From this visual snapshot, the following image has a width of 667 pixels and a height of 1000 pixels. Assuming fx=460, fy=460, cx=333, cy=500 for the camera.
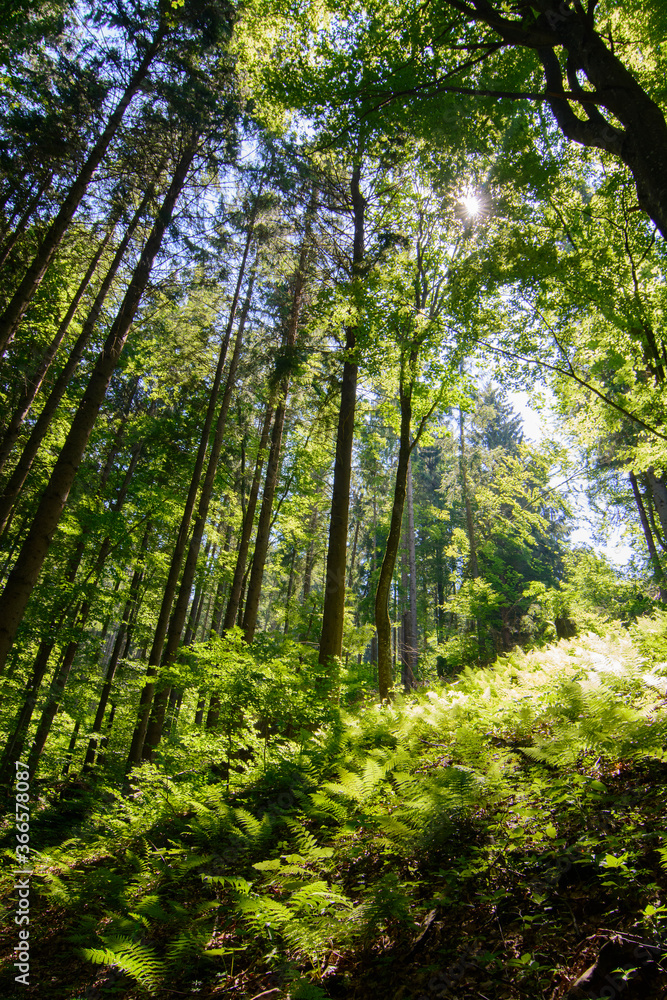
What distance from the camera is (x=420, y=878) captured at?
109 inches

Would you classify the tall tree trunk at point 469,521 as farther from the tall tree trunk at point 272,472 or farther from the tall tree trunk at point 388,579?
the tall tree trunk at point 388,579

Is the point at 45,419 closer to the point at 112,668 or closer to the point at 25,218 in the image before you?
the point at 25,218

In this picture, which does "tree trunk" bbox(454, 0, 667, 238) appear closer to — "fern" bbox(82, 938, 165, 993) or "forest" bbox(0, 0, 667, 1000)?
"forest" bbox(0, 0, 667, 1000)

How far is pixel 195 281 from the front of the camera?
13086mm

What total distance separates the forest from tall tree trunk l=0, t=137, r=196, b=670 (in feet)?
0.20

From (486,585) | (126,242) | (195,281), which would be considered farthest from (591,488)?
(126,242)

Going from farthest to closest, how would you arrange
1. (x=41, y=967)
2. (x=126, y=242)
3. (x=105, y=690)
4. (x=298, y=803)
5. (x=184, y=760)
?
(x=105, y=690) → (x=126, y=242) → (x=184, y=760) → (x=298, y=803) → (x=41, y=967)

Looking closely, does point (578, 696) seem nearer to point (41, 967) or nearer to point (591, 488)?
point (41, 967)

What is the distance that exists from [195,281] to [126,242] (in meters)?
2.63

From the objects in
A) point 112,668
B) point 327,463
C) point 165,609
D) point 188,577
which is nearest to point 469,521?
point 327,463

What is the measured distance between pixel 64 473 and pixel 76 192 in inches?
209

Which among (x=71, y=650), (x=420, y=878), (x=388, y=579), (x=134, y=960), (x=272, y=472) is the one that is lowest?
(x=134, y=960)

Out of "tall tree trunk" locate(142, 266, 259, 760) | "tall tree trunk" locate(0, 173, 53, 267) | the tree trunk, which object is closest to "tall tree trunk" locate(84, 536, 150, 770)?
"tall tree trunk" locate(142, 266, 259, 760)

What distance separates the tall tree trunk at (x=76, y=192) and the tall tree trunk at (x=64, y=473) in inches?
50.9
